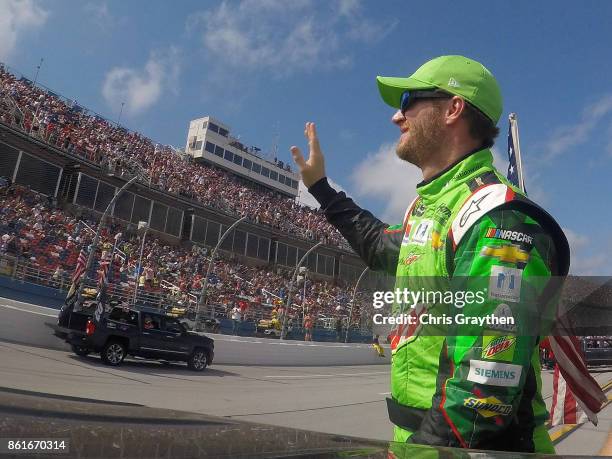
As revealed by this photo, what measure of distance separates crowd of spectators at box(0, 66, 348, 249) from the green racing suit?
26.8 m

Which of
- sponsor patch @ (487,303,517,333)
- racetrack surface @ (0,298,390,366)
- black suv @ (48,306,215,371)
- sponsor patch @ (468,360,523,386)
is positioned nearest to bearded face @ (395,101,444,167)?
sponsor patch @ (487,303,517,333)

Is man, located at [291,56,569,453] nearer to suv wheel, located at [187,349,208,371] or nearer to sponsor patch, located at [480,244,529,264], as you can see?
sponsor patch, located at [480,244,529,264]

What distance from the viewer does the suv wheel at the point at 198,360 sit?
14750mm

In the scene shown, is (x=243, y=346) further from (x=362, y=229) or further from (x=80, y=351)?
(x=362, y=229)

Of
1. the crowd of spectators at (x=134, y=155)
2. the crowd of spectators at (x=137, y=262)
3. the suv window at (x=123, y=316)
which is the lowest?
the suv window at (x=123, y=316)

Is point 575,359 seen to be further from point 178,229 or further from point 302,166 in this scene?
point 178,229

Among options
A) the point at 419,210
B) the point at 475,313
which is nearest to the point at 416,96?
the point at 419,210

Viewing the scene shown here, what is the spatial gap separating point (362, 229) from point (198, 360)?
1360 cm

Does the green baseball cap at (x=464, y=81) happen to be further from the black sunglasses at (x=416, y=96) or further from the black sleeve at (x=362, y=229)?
the black sleeve at (x=362, y=229)

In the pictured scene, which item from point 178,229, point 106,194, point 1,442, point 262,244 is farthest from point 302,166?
point 262,244

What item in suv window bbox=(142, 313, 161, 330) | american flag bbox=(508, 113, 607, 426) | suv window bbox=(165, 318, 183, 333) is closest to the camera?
american flag bbox=(508, 113, 607, 426)

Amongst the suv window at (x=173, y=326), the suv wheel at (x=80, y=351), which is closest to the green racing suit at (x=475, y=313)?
the suv wheel at (x=80, y=351)

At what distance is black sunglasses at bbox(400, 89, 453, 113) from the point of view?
1854mm

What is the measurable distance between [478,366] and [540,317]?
1.00ft
